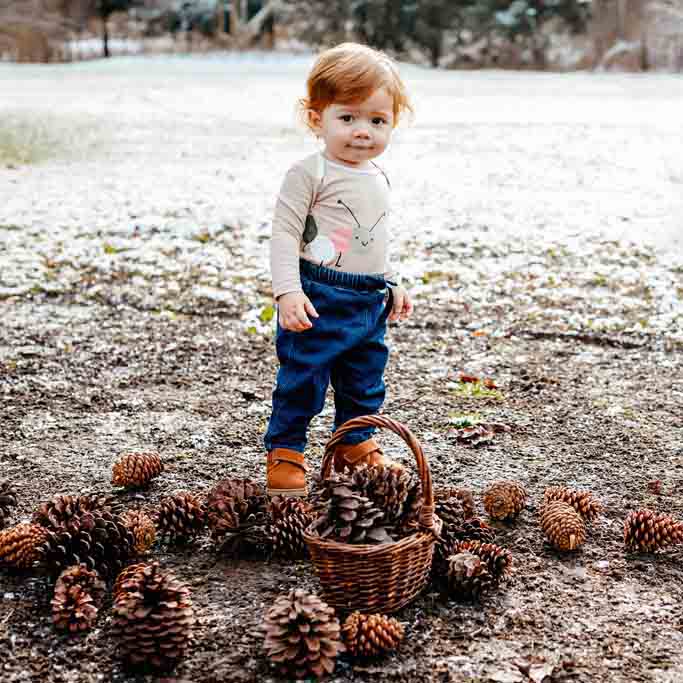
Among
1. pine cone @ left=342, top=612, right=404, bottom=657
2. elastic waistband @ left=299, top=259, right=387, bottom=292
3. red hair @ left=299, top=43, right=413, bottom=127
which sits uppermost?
red hair @ left=299, top=43, right=413, bottom=127

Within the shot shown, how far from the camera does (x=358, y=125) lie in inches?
111

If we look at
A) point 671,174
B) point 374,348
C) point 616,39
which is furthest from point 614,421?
point 616,39

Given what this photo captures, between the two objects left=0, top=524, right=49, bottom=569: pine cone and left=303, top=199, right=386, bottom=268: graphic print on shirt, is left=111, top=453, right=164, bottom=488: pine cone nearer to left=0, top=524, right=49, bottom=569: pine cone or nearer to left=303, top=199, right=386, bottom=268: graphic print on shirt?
left=0, top=524, right=49, bottom=569: pine cone

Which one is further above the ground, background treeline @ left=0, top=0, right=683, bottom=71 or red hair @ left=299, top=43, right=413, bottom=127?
background treeline @ left=0, top=0, right=683, bottom=71

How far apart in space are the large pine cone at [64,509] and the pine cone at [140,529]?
0.07 metres

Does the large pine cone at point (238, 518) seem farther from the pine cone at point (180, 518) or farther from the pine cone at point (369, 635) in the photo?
the pine cone at point (369, 635)

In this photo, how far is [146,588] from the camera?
7.30 feet

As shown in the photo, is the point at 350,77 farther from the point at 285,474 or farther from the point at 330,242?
the point at 285,474

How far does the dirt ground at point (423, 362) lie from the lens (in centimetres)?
240

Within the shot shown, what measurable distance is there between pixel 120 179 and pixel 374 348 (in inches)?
290

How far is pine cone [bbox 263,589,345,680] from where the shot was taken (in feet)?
7.11

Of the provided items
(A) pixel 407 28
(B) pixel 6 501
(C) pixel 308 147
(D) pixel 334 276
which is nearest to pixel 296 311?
(D) pixel 334 276

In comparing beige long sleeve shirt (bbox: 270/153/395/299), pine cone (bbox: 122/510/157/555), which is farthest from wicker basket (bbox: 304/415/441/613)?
beige long sleeve shirt (bbox: 270/153/395/299)

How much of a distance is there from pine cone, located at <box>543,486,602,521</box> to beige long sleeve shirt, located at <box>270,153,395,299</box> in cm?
96
